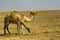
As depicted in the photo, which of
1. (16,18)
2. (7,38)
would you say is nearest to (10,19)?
(16,18)

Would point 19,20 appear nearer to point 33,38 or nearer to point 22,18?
point 22,18

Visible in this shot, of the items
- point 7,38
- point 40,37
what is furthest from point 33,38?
point 7,38

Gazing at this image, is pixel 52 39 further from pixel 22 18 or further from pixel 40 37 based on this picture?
pixel 22 18

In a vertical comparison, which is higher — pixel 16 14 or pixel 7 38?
pixel 16 14

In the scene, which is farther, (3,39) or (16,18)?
(16,18)

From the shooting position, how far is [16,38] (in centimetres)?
1861

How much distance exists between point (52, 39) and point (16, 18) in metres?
3.72

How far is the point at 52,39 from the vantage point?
18.0 meters

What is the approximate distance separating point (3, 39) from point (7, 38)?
36cm

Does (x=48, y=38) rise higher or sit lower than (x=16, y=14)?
lower

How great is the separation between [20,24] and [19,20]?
1.10 ft

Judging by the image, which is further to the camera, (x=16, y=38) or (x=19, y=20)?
(x=19, y=20)

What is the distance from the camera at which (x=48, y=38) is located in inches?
719

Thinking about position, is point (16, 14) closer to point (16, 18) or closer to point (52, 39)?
point (16, 18)
